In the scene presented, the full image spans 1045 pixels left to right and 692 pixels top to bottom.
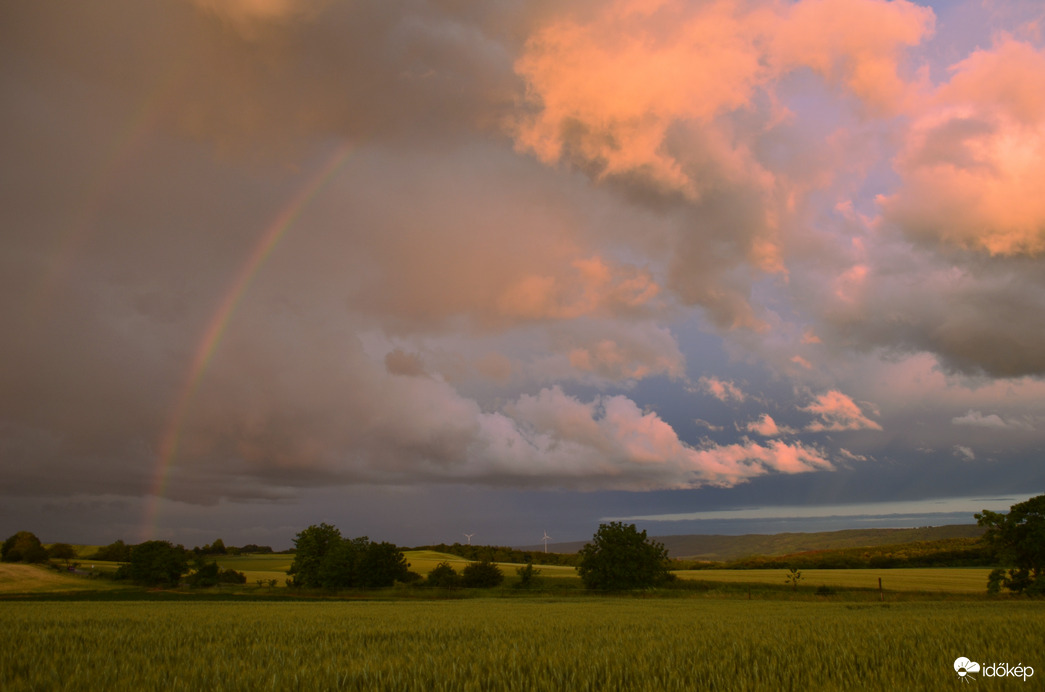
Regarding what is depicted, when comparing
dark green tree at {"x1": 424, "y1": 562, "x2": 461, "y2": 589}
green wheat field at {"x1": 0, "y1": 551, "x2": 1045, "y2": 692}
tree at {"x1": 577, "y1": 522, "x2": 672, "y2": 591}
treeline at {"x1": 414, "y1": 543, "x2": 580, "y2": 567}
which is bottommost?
treeline at {"x1": 414, "y1": 543, "x2": 580, "y2": 567}

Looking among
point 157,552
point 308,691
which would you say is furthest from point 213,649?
point 157,552

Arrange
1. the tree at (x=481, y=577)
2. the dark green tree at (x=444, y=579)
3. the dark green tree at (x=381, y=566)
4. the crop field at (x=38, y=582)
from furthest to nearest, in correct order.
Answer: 1. the dark green tree at (x=381, y=566)
2. the tree at (x=481, y=577)
3. the dark green tree at (x=444, y=579)
4. the crop field at (x=38, y=582)

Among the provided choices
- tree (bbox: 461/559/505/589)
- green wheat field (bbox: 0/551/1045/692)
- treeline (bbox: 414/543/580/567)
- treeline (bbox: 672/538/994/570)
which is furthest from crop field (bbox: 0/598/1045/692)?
treeline (bbox: 414/543/580/567)

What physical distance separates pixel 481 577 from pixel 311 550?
3710cm

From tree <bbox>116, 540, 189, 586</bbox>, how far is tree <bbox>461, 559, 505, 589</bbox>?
6237 centimetres

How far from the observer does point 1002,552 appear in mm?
46500

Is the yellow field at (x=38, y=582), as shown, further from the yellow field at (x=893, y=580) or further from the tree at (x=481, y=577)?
the yellow field at (x=893, y=580)

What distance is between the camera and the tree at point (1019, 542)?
44.5 meters

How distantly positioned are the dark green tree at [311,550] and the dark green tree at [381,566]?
8938 mm

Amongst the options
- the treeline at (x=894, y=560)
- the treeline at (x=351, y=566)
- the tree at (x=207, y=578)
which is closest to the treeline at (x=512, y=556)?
the treeline at (x=894, y=560)

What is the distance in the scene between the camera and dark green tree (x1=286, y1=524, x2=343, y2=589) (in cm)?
10525

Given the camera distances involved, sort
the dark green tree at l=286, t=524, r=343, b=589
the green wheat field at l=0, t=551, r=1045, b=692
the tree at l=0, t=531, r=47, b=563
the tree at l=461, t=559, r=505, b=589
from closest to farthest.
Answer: the green wheat field at l=0, t=551, r=1045, b=692, the tree at l=461, t=559, r=505, b=589, the dark green tree at l=286, t=524, r=343, b=589, the tree at l=0, t=531, r=47, b=563

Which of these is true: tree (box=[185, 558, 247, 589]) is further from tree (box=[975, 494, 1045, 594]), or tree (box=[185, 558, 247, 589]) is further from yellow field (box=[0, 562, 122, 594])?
tree (box=[975, 494, 1045, 594])

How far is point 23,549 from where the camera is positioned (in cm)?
15375
